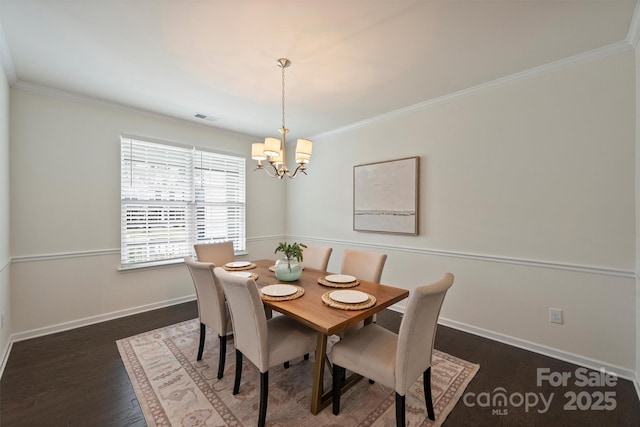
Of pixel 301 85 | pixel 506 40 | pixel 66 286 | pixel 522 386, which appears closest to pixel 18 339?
pixel 66 286

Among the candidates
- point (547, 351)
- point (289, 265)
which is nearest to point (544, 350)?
point (547, 351)

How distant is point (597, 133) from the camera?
2225 mm

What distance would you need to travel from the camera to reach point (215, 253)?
318 centimetres

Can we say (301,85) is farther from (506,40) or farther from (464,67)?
(506,40)

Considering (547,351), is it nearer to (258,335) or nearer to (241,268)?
(258,335)

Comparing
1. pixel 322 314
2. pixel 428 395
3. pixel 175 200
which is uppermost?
pixel 175 200

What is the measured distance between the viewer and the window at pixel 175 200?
3414 millimetres

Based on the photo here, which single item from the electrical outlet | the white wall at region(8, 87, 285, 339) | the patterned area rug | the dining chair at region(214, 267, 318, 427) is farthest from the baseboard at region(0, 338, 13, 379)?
the electrical outlet

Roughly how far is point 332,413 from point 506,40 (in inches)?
120

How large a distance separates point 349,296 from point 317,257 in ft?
3.69

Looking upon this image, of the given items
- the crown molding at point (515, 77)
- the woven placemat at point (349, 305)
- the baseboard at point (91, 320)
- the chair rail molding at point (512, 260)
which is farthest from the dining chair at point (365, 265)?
the baseboard at point (91, 320)

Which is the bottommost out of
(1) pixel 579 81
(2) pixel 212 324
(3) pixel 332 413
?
(3) pixel 332 413

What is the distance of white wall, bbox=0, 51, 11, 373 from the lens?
232cm

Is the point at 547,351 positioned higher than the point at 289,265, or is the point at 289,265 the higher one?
the point at 289,265
